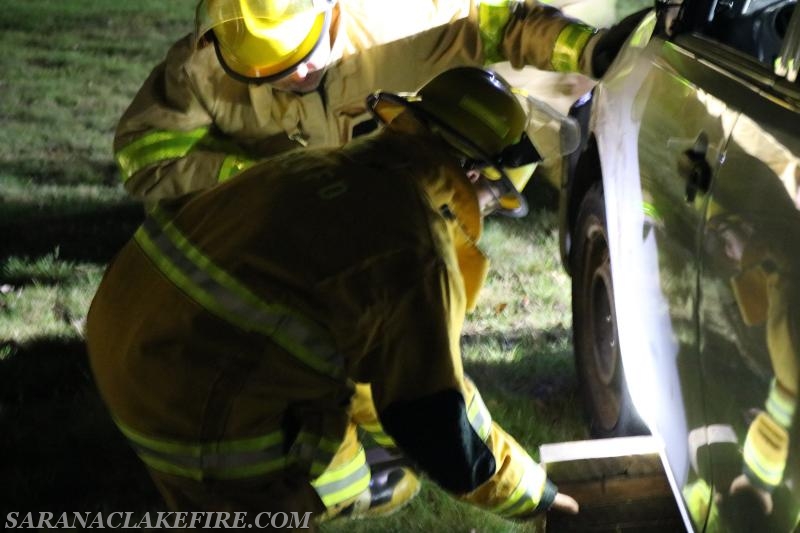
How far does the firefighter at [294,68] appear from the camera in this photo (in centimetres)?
285

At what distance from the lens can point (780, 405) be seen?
4.35 feet

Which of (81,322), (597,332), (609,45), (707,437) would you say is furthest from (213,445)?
(81,322)

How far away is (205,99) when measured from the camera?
10.3 feet

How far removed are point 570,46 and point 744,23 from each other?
93cm

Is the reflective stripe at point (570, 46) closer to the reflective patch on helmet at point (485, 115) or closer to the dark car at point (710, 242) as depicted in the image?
the dark car at point (710, 242)

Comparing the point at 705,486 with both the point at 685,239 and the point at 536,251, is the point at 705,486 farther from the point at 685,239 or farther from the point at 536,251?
Answer: the point at 536,251

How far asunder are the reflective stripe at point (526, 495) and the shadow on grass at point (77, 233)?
3.18 metres

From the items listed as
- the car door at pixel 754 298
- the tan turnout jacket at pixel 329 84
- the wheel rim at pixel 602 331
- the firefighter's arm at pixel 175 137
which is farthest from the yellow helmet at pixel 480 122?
the firefighter's arm at pixel 175 137

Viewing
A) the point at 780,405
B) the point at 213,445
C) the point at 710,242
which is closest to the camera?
the point at 780,405

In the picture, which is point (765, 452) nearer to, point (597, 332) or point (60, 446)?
point (597, 332)

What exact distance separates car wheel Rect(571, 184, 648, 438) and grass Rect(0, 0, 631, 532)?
0.82 ft

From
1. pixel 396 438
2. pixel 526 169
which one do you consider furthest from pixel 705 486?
pixel 526 169

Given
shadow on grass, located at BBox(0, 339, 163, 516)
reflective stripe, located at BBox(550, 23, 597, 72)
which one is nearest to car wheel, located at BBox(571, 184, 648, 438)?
reflective stripe, located at BBox(550, 23, 597, 72)

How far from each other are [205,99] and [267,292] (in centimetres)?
171
